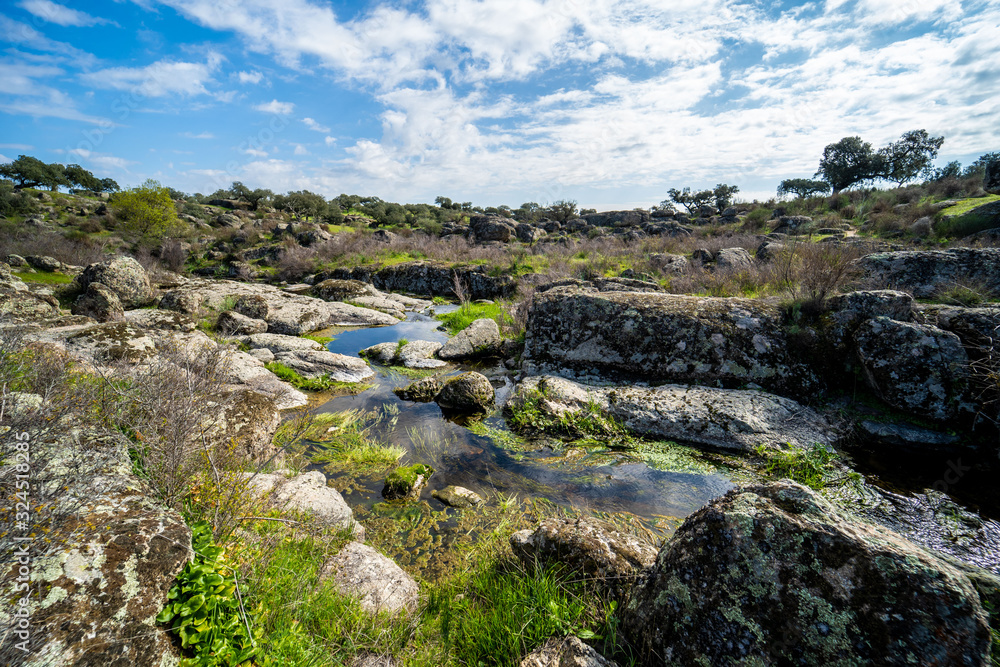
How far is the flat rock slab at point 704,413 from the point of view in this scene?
587cm

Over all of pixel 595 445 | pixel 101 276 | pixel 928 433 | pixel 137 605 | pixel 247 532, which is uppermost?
pixel 101 276

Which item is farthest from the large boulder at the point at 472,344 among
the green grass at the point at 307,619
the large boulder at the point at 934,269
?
the large boulder at the point at 934,269

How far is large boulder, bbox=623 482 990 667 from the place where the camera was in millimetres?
1797

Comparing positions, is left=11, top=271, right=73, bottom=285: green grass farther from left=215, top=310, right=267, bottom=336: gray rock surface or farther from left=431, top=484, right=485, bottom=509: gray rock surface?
left=431, top=484, right=485, bottom=509: gray rock surface

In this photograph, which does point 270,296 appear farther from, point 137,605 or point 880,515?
point 880,515

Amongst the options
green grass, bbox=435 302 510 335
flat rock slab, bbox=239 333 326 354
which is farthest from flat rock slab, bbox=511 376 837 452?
flat rock slab, bbox=239 333 326 354

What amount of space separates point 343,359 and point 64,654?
8.78m

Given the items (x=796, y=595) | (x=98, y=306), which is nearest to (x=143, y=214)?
(x=98, y=306)

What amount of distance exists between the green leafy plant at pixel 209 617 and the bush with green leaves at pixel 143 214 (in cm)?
3394

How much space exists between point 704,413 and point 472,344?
6829mm

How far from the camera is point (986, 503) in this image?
14.3 feet

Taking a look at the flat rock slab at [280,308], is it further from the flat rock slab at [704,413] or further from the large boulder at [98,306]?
the flat rock slab at [704,413]

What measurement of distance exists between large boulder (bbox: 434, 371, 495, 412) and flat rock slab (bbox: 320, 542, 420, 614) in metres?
4.04

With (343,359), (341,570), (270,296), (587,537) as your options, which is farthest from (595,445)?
(270,296)
